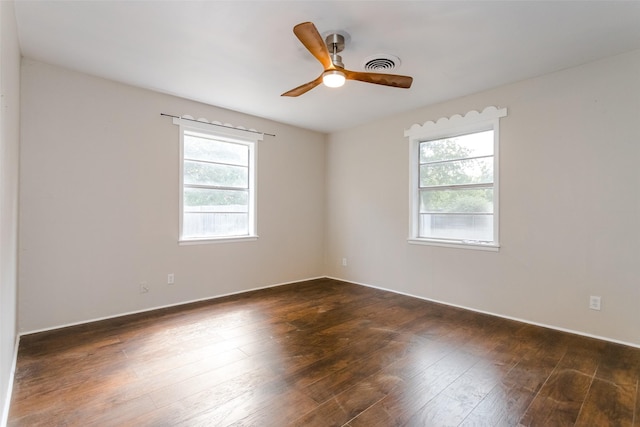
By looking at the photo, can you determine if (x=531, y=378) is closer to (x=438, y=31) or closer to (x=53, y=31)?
(x=438, y=31)

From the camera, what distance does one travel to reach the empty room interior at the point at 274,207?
1949 millimetres

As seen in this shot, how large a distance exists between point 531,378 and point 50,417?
3003 millimetres

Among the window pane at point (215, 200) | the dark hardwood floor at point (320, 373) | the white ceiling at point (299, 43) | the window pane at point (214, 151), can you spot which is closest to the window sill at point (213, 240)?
the window pane at point (215, 200)

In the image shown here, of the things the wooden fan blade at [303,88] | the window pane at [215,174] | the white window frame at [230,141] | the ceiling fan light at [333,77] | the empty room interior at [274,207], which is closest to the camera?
the empty room interior at [274,207]

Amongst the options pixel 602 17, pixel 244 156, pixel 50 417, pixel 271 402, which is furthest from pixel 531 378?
pixel 244 156

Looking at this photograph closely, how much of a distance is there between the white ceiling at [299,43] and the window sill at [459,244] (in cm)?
177

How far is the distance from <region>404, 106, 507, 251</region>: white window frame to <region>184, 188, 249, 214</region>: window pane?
2.42 m

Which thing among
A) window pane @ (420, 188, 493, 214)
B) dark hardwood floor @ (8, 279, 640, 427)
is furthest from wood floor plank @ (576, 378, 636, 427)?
window pane @ (420, 188, 493, 214)

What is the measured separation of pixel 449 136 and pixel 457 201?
845mm

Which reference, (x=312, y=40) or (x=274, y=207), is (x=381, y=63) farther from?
A: (x=274, y=207)

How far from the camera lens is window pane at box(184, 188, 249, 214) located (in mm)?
3904

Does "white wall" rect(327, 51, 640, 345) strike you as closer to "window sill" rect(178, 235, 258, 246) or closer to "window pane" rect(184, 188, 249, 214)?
"window sill" rect(178, 235, 258, 246)

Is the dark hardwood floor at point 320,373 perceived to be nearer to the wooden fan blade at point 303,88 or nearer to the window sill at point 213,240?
the window sill at point 213,240

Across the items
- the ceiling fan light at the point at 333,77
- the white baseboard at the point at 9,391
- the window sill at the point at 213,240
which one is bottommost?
the white baseboard at the point at 9,391
